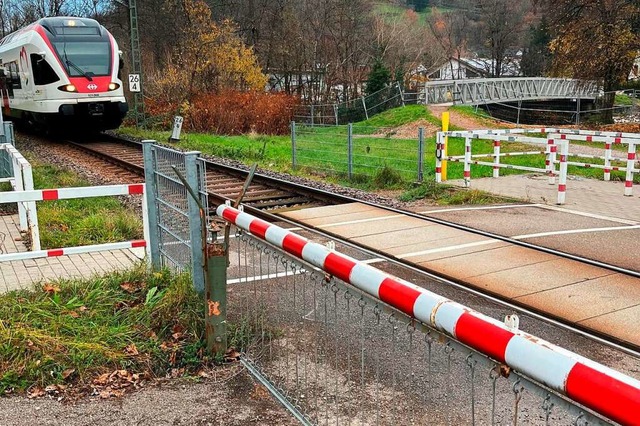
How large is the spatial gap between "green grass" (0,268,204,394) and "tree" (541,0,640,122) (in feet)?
99.5

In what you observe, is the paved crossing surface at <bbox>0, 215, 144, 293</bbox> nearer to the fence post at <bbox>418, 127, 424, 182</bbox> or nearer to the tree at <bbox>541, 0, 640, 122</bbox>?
the fence post at <bbox>418, 127, 424, 182</bbox>

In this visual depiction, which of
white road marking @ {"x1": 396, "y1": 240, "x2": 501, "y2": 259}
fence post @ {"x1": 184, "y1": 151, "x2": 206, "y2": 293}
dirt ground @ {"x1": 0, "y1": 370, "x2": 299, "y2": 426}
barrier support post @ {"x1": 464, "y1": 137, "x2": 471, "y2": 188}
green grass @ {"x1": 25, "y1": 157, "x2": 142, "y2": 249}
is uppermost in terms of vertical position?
fence post @ {"x1": 184, "y1": 151, "x2": 206, "y2": 293}

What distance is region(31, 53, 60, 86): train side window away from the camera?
62.4 feet

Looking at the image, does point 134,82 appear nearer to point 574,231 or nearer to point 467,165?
point 467,165

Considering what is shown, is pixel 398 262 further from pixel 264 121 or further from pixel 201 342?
pixel 264 121

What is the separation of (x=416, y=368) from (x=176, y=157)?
8.32 ft

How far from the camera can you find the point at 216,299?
4.49m

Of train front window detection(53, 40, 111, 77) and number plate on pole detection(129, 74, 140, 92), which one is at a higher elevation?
train front window detection(53, 40, 111, 77)

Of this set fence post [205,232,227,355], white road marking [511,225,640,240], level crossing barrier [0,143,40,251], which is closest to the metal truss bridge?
white road marking [511,225,640,240]

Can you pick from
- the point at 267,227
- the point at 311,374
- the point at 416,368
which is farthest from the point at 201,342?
the point at 416,368

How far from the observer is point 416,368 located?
444 cm

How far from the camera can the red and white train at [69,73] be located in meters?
19.1

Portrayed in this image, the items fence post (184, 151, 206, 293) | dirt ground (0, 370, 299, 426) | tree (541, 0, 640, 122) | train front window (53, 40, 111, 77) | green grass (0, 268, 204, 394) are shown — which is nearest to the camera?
dirt ground (0, 370, 299, 426)

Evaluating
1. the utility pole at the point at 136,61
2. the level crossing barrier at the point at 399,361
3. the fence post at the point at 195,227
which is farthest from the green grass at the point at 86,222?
the utility pole at the point at 136,61
